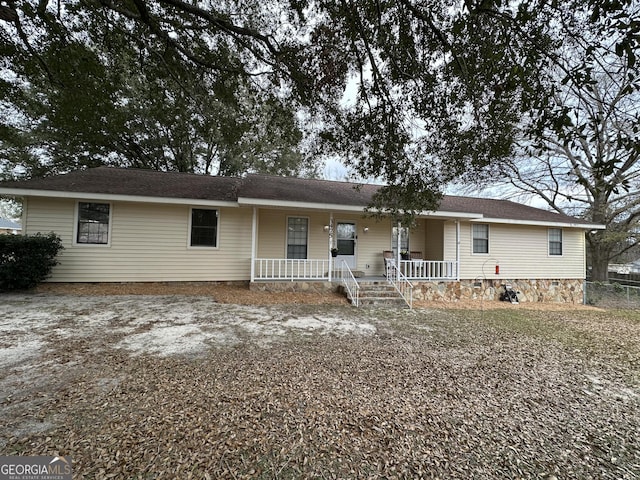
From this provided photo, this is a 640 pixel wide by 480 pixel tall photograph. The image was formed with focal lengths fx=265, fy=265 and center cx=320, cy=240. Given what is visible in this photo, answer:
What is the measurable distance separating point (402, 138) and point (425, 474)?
4978mm

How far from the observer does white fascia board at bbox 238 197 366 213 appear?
7714mm

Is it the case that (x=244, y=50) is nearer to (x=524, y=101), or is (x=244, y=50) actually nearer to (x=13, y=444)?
(x=524, y=101)

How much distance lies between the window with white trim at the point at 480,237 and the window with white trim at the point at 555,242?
327 cm

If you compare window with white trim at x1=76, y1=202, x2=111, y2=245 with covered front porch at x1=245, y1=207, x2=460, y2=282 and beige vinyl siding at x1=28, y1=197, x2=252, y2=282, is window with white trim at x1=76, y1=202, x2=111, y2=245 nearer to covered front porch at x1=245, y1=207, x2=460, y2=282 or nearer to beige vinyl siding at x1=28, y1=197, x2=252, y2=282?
beige vinyl siding at x1=28, y1=197, x2=252, y2=282

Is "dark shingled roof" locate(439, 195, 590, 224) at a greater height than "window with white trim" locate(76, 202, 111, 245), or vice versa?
"dark shingled roof" locate(439, 195, 590, 224)

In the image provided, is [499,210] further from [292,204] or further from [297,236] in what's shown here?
[292,204]

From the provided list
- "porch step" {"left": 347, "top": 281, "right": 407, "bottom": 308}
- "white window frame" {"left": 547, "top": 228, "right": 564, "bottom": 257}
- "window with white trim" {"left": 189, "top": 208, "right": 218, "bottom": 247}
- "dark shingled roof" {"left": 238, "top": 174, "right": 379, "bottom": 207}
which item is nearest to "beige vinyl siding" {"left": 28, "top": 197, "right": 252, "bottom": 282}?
"window with white trim" {"left": 189, "top": 208, "right": 218, "bottom": 247}

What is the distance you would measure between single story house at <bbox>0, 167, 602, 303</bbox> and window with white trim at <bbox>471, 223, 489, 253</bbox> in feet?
0.15

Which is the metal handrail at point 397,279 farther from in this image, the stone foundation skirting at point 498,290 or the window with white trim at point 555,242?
the window with white trim at point 555,242

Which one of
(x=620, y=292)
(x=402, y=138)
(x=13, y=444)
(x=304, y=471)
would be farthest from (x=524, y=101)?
(x=620, y=292)

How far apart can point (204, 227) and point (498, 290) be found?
11222 mm

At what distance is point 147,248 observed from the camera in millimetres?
8164

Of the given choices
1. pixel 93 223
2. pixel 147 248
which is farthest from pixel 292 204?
pixel 93 223

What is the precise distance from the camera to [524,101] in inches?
134
